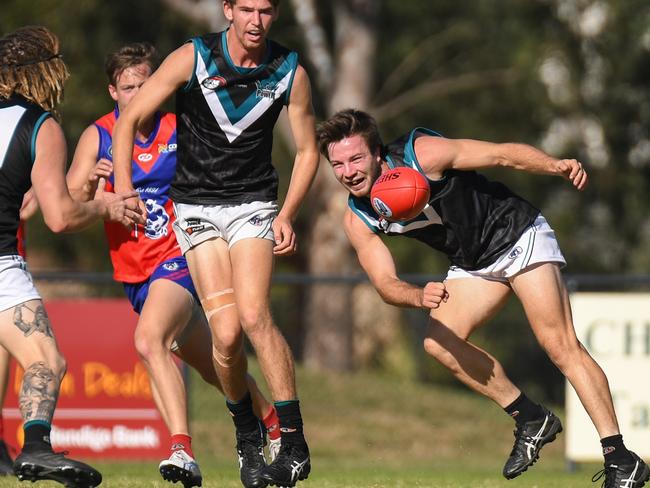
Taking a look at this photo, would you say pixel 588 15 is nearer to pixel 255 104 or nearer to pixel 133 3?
pixel 133 3

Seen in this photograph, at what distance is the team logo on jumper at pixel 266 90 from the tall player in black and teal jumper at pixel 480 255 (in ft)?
1.37

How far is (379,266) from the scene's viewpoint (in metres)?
7.05

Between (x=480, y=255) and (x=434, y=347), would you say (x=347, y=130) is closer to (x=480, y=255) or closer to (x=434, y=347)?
(x=480, y=255)

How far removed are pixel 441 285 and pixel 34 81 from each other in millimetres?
2272

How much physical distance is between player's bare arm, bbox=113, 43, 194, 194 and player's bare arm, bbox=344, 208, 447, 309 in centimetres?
130

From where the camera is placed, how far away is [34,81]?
6152mm

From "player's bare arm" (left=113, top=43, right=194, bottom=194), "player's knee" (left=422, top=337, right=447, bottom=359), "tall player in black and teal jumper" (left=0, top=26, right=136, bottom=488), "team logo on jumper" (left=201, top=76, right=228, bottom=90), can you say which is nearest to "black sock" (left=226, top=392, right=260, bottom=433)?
"player's knee" (left=422, top=337, right=447, bottom=359)

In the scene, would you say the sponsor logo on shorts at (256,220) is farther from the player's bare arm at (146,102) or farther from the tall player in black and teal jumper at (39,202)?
the tall player in black and teal jumper at (39,202)

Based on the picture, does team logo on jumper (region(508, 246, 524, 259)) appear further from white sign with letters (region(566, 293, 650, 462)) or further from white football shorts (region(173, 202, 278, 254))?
white sign with letters (region(566, 293, 650, 462))

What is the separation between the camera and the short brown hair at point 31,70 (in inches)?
242

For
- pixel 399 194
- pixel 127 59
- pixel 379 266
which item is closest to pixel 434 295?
pixel 399 194

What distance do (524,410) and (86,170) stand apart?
3.00 meters

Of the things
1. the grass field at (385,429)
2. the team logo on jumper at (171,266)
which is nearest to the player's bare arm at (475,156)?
the team logo on jumper at (171,266)

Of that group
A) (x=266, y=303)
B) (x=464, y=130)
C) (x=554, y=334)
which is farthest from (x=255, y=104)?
(x=464, y=130)
